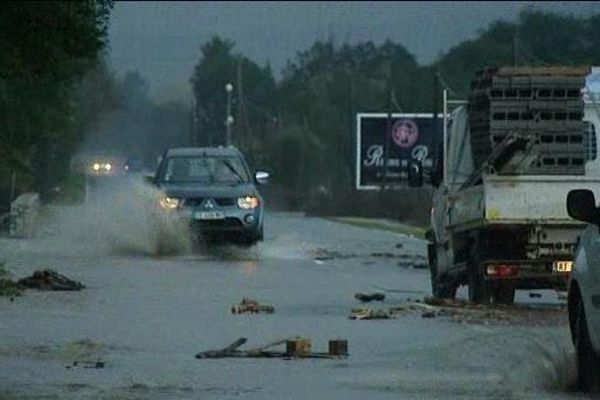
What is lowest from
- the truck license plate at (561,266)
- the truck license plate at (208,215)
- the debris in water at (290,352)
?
the debris in water at (290,352)

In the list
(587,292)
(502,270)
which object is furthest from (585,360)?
(502,270)

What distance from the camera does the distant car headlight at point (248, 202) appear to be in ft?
103

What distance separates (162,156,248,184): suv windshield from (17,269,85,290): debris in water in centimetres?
894

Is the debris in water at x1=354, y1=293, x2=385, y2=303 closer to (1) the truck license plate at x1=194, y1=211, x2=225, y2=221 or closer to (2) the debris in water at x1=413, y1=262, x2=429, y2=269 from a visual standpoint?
(1) the truck license plate at x1=194, y1=211, x2=225, y2=221

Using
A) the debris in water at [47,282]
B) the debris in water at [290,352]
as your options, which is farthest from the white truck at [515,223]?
the debris in water at [290,352]

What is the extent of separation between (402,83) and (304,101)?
1183cm

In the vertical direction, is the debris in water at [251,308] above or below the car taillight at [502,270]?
below

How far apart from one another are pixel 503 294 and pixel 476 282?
501 mm

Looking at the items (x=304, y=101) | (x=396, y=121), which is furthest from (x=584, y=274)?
(x=304, y=101)

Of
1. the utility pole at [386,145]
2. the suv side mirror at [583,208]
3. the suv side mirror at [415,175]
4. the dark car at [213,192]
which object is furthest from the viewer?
the utility pole at [386,145]

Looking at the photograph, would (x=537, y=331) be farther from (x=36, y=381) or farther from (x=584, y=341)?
(x=36, y=381)

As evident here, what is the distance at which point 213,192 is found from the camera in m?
31.4

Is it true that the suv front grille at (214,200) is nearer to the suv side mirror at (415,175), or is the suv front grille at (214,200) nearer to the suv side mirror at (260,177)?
the suv side mirror at (260,177)

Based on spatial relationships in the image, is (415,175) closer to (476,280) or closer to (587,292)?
(476,280)
